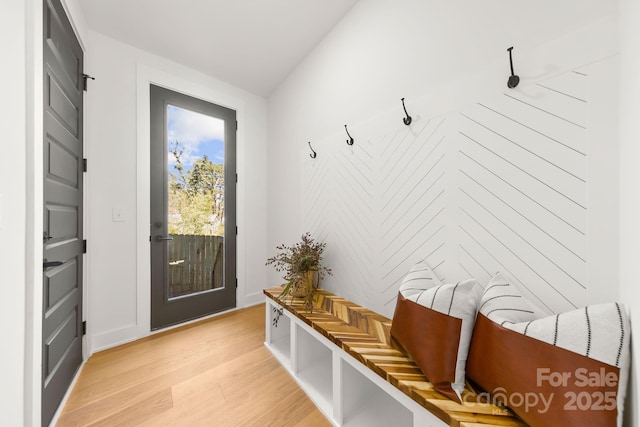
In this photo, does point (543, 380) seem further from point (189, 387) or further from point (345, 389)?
point (189, 387)

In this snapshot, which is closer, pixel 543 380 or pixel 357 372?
pixel 543 380

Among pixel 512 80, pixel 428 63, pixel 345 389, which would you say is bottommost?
pixel 345 389

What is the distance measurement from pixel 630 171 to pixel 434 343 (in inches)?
30.1

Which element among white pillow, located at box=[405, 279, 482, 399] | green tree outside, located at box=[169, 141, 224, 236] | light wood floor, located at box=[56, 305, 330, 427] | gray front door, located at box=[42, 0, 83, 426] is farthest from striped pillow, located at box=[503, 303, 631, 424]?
green tree outside, located at box=[169, 141, 224, 236]

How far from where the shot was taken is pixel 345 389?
1260mm

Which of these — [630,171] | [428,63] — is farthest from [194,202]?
[630,171]

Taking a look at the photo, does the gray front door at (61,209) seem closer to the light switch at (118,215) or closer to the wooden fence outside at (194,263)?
the light switch at (118,215)

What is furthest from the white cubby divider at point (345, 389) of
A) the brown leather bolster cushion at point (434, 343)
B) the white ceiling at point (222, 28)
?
the white ceiling at point (222, 28)
